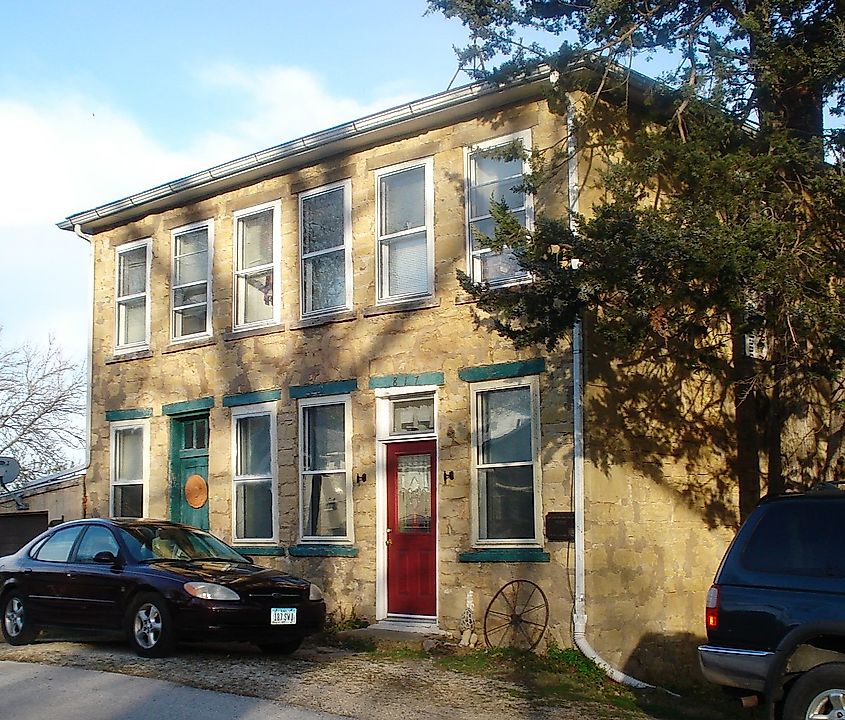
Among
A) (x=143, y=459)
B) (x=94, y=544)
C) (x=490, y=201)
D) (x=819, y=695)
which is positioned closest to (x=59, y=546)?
(x=94, y=544)

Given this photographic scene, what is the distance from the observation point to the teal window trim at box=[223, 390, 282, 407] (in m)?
16.1

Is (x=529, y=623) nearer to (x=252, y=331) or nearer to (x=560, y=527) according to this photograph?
(x=560, y=527)

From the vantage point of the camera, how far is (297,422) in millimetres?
15820

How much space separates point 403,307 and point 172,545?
408cm

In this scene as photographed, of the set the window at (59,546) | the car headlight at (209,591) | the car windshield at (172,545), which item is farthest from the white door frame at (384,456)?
the window at (59,546)

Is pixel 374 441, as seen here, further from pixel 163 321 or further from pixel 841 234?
pixel 841 234

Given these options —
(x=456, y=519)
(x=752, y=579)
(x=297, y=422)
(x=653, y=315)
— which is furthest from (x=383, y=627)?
(x=752, y=579)

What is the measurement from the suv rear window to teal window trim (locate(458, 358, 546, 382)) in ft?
16.5

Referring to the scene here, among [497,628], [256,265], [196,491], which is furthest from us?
[196,491]

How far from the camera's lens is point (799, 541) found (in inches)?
316

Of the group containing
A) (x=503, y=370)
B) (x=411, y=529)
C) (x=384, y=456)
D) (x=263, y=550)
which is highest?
(x=503, y=370)

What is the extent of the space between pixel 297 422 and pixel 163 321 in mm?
3486

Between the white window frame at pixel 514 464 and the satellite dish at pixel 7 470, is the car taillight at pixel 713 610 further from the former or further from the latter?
the satellite dish at pixel 7 470

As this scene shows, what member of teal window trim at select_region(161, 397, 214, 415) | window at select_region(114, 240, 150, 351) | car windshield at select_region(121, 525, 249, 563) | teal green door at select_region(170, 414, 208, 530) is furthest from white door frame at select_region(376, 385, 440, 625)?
window at select_region(114, 240, 150, 351)
